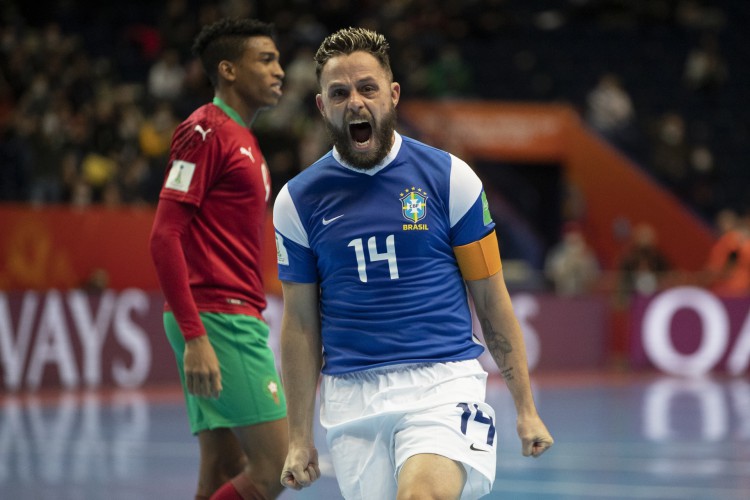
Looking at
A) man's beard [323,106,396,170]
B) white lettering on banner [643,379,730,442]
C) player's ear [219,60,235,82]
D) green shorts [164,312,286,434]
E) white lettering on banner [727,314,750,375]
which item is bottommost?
white lettering on banner [643,379,730,442]

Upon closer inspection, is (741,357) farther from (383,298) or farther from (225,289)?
(383,298)

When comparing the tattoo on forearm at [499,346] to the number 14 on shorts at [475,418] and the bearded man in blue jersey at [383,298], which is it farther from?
the number 14 on shorts at [475,418]

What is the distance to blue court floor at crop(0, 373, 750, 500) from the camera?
8141mm

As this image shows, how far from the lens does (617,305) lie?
19.1m

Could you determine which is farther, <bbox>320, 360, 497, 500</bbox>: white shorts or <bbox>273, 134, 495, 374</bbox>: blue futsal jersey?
<bbox>273, 134, 495, 374</bbox>: blue futsal jersey

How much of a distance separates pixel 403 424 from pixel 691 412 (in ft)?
30.7

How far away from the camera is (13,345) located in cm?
1491

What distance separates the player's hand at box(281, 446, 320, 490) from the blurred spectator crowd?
12725 millimetres

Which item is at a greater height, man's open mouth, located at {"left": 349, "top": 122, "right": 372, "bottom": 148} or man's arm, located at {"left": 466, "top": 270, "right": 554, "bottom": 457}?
man's open mouth, located at {"left": 349, "top": 122, "right": 372, "bottom": 148}

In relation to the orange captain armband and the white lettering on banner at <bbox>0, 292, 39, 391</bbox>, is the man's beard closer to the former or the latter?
the orange captain armband

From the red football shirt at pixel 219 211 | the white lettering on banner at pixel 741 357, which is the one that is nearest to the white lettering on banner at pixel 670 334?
the white lettering on banner at pixel 741 357

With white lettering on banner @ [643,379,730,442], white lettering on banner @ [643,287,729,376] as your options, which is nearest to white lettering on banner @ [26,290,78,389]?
white lettering on banner @ [643,379,730,442]

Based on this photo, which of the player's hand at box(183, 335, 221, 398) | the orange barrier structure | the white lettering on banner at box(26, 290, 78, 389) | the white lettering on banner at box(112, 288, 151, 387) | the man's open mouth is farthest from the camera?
the orange barrier structure

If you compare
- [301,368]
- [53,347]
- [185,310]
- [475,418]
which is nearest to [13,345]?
[53,347]
